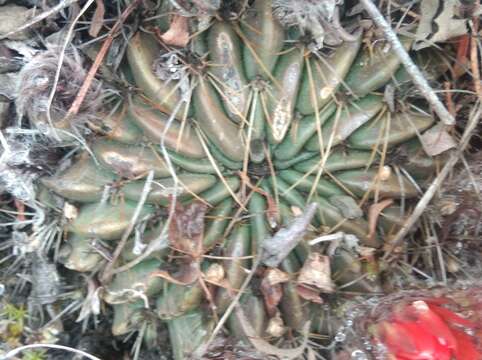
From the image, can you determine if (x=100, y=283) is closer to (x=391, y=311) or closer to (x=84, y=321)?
(x=84, y=321)

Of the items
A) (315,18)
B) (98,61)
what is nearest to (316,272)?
(315,18)

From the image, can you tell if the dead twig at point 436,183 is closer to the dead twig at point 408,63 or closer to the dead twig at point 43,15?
the dead twig at point 408,63

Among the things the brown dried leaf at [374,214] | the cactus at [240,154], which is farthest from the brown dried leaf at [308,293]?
Result: the brown dried leaf at [374,214]

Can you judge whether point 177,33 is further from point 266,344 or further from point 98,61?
point 266,344

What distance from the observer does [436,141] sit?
1.56 meters

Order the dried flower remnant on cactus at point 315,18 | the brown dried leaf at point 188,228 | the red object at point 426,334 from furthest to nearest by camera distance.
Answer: the brown dried leaf at point 188,228
the dried flower remnant on cactus at point 315,18
the red object at point 426,334

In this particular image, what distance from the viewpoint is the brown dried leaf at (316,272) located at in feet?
4.96

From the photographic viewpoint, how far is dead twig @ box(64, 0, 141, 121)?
1.48 metres

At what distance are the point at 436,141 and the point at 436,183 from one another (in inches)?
3.5

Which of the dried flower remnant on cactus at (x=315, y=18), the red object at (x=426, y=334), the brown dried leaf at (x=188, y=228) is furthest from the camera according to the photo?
the brown dried leaf at (x=188, y=228)

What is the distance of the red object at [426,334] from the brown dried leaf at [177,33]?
66 cm

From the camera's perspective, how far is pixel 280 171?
5.15 feet

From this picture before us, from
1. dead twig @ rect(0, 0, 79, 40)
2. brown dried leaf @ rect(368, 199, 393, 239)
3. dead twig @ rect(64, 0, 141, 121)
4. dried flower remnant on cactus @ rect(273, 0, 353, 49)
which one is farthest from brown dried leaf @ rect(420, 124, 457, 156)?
dead twig @ rect(0, 0, 79, 40)

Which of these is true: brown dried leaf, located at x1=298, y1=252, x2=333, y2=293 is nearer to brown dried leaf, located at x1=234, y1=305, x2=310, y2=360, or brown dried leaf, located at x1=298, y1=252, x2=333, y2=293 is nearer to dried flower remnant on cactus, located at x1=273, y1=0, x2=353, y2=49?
brown dried leaf, located at x1=234, y1=305, x2=310, y2=360
